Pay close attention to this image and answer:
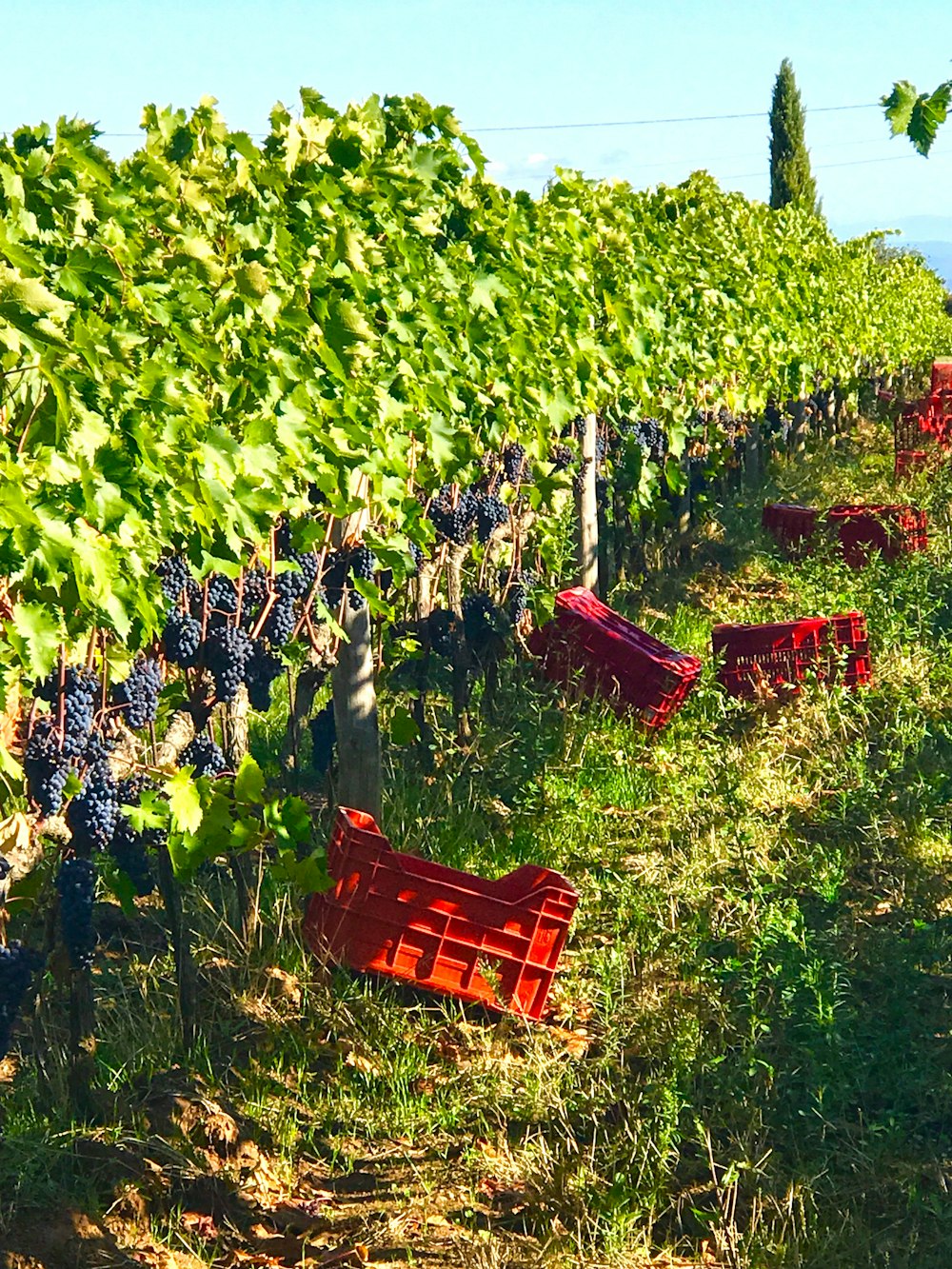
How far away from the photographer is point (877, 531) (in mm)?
10203

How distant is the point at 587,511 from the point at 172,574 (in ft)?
15.5

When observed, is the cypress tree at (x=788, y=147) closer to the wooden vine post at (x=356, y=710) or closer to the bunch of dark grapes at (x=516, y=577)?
the bunch of dark grapes at (x=516, y=577)

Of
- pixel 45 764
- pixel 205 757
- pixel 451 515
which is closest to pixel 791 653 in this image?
pixel 451 515

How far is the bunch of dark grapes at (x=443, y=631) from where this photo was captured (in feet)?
22.4

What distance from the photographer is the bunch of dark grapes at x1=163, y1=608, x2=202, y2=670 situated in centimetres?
443

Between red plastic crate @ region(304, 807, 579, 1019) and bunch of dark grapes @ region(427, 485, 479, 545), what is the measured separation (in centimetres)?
229

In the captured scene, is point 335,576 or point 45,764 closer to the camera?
point 45,764

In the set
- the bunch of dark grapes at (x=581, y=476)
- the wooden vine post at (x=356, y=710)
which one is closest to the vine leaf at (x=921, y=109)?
the wooden vine post at (x=356, y=710)

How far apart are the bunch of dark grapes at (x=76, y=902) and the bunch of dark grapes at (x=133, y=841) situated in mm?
190

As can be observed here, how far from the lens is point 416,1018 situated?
4664 millimetres

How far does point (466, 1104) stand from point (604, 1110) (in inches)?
15.4

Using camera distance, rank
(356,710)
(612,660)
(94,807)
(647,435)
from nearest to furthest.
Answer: (94,807)
(356,710)
(612,660)
(647,435)

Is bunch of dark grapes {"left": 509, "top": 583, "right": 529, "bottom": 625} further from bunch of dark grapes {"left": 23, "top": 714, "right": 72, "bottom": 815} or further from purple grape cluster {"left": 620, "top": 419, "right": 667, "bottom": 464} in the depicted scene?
bunch of dark grapes {"left": 23, "top": 714, "right": 72, "bottom": 815}

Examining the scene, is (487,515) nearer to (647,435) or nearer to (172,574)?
(172,574)
